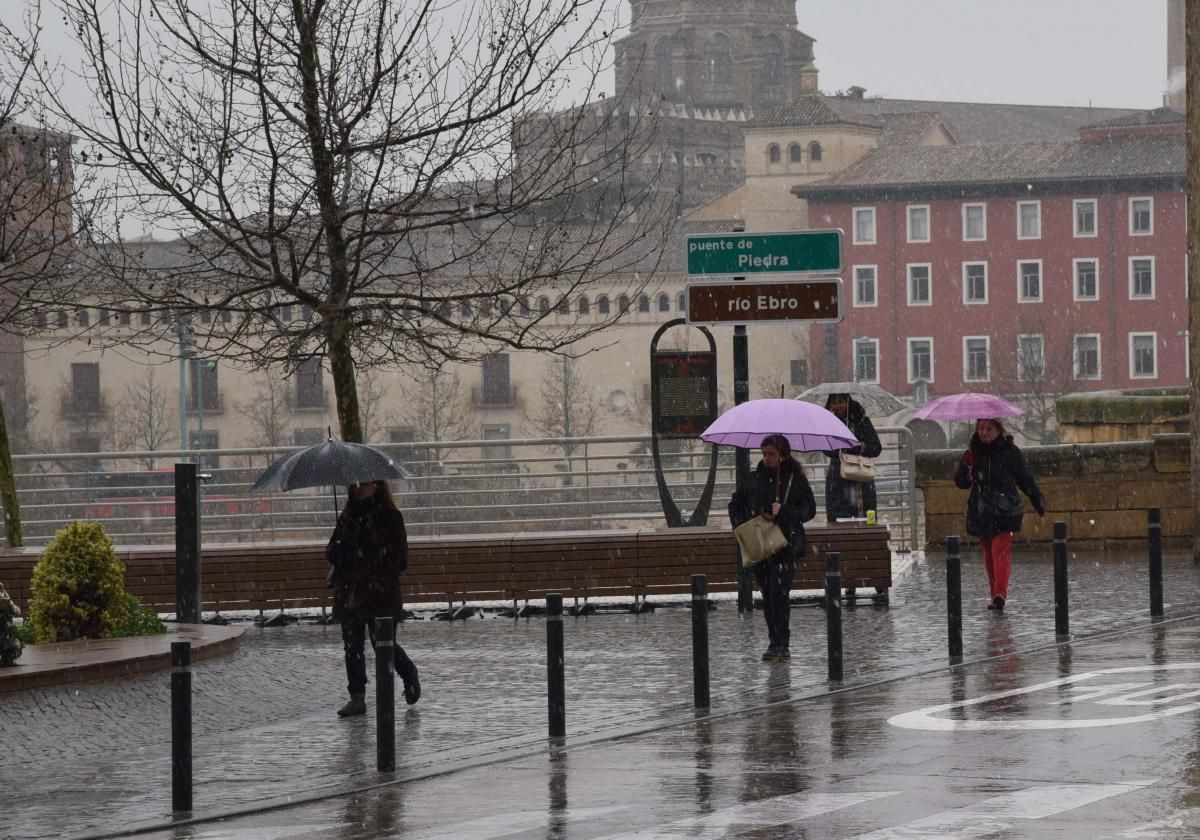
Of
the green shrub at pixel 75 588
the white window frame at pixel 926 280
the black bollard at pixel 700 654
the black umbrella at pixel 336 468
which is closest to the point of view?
the black bollard at pixel 700 654

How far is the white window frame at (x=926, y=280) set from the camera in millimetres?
110625

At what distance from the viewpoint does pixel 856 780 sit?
31.1 ft

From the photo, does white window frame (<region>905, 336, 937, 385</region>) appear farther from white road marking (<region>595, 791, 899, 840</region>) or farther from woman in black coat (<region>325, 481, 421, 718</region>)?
white road marking (<region>595, 791, 899, 840</region>)

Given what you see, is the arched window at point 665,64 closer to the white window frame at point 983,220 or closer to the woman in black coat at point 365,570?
the white window frame at point 983,220

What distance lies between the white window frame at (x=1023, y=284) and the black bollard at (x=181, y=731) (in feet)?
333

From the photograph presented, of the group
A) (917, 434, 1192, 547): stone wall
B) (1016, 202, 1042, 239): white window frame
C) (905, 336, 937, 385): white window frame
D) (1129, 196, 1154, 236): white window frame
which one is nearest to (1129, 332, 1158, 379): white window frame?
(1129, 196, 1154, 236): white window frame

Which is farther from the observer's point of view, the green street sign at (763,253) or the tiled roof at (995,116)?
the tiled roof at (995,116)

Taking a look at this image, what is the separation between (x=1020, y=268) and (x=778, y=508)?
96495 millimetres

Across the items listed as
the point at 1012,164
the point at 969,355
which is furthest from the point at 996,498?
the point at 1012,164

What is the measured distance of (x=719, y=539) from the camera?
18.7 meters

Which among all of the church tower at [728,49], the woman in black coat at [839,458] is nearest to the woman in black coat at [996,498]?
the woman in black coat at [839,458]

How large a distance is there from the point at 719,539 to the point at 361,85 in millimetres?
5289

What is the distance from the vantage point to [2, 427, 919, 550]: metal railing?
25.3m

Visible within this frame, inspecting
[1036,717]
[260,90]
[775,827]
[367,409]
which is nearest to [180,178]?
[260,90]
